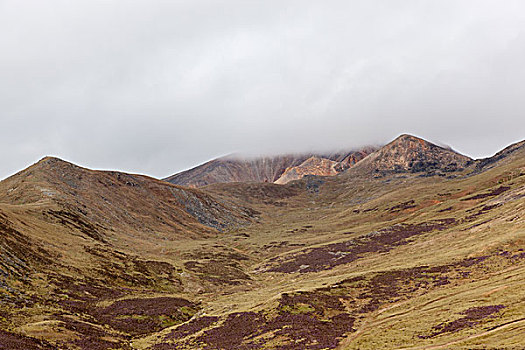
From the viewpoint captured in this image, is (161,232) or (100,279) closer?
(100,279)

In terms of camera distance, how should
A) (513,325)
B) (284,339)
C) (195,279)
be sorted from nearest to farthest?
(513,325) < (284,339) < (195,279)

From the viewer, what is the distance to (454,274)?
72.1 m

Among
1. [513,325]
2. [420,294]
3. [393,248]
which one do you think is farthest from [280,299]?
[393,248]

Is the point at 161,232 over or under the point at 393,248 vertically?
over

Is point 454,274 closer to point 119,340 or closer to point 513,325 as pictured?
point 513,325

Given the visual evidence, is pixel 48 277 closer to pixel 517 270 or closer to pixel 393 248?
pixel 517 270

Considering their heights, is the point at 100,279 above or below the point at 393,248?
above

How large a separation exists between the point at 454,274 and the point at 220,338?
5341 centimetres

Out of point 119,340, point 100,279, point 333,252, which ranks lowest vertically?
point 333,252

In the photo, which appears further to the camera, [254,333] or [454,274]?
[454,274]

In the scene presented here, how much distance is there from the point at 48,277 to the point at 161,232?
390 feet

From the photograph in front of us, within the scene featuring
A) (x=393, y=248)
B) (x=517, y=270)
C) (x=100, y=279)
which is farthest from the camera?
(x=393, y=248)

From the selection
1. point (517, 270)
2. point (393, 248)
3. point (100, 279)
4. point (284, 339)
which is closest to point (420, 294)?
Answer: point (517, 270)

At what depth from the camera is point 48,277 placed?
74.7 meters
